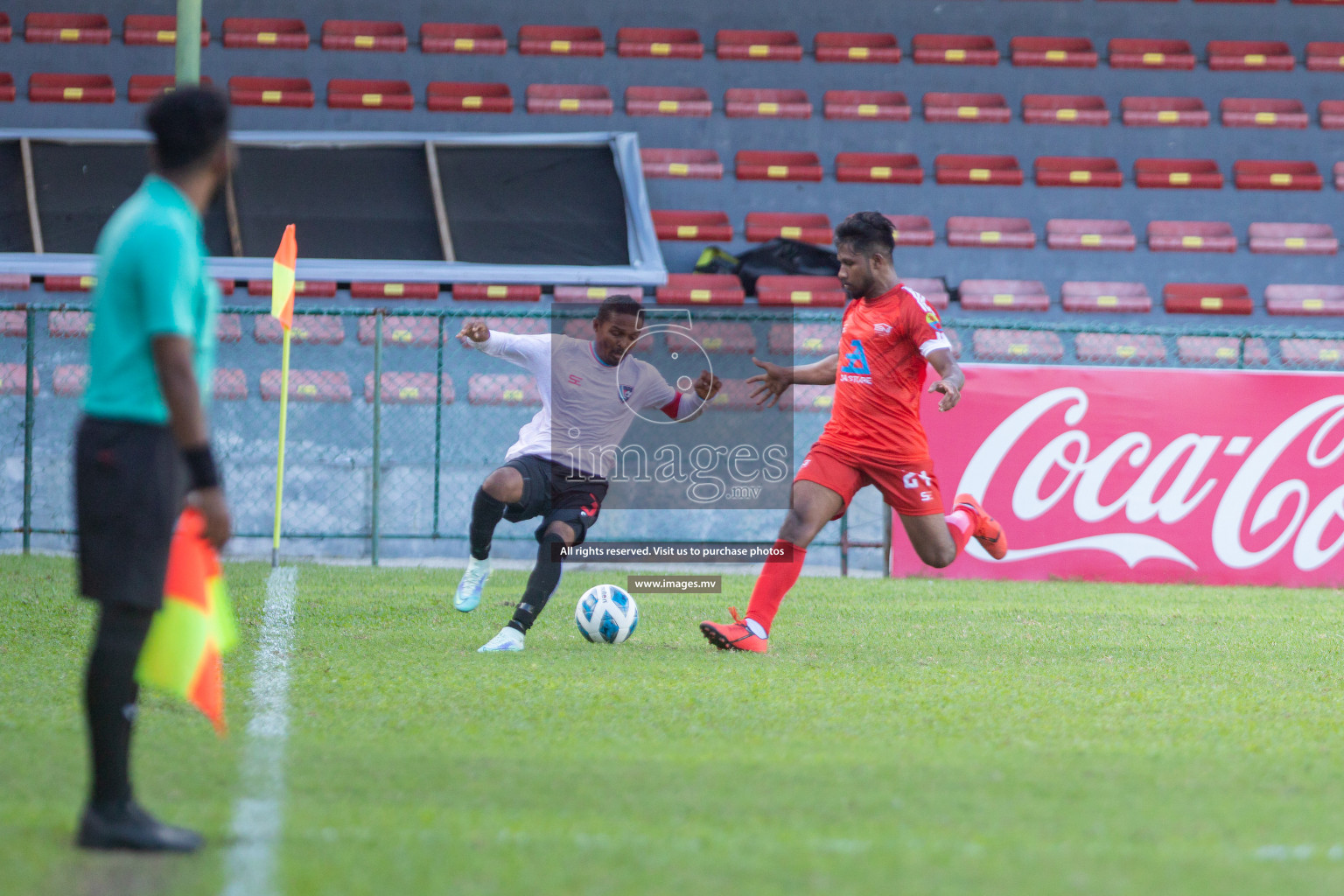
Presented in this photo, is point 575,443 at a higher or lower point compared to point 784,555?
higher

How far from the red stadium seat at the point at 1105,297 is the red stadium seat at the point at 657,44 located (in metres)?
5.62

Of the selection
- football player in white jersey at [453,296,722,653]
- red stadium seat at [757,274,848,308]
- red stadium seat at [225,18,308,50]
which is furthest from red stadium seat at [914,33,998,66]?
football player in white jersey at [453,296,722,653]

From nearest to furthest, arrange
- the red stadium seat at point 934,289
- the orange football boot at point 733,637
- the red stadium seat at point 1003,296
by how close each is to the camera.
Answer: the orange football boot at point 733,637, the red stadium seat at point 934,289, the red stadium seat at point 1003,296

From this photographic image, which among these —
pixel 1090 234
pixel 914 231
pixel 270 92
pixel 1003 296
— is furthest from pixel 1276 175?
pixel 270 92

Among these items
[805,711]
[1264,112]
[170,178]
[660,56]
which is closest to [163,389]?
[170,178]

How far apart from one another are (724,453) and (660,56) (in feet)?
23.8

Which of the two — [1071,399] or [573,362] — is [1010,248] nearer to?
[1071,399]

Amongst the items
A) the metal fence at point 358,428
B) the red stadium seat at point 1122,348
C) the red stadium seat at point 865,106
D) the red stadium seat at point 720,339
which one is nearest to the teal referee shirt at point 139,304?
the metal fence at point 358,428

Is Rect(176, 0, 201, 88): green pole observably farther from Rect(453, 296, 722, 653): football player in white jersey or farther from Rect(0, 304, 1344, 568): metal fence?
Rect(453, 296, 722, 653): football player in white jersey

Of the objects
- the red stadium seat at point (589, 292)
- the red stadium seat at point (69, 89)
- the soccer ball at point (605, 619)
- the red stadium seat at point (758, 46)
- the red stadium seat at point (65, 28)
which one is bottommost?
the soccer ball at point (605, 619)

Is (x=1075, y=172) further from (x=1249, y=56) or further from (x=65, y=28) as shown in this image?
(x=65, y=28)

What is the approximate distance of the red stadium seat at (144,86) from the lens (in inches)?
616

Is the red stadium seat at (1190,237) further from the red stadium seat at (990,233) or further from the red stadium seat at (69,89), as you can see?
the red stadium seat at (69,89)

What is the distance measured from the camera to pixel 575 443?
651 cm
